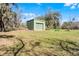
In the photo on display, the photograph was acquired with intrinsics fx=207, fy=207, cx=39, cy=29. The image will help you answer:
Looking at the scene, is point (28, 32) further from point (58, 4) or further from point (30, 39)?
point (58, 4)

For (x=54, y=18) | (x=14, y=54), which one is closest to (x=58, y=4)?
(x=54, y=18)

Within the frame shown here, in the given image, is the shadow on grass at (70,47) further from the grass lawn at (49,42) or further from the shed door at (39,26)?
the shed door at (39,26)

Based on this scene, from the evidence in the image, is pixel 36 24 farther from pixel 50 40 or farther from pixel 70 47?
pixel 70 47

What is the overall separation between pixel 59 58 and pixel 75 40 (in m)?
0.30

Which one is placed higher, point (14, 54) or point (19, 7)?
point (19, 7)

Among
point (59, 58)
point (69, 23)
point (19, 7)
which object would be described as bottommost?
point (59, 58)

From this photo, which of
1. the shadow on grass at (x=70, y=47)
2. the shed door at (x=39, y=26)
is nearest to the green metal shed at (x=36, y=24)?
the shed door at (x=39, y=26)

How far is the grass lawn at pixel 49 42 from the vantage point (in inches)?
97.6

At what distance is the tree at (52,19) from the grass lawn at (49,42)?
7 cm

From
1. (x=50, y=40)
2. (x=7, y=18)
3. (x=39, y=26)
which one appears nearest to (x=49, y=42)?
(x=50, y=40)

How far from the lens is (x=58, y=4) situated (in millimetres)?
2520

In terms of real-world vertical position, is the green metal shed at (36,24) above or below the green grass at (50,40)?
above

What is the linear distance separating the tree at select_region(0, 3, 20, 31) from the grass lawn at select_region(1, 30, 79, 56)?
0.08 meters

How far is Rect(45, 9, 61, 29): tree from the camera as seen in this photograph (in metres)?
2.54
